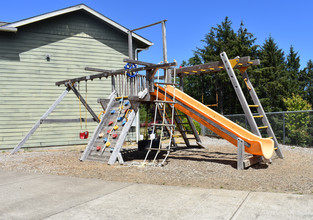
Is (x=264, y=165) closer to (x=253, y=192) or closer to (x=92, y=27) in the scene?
(x=253, y=192)

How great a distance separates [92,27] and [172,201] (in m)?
12.1

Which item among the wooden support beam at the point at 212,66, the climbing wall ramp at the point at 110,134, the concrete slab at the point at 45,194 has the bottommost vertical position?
the concrete slab at the point at 45,194

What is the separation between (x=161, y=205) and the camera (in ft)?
12.9

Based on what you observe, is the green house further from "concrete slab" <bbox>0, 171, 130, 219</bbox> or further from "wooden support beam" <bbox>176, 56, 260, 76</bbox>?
"concrete slab" <bbox>0, 171, 130, 219</bbox>

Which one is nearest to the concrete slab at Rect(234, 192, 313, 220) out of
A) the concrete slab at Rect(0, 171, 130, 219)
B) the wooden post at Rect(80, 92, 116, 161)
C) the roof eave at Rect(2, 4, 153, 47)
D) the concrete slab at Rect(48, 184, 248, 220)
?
the concrete slab at Rect(48, 184, 248, 220)

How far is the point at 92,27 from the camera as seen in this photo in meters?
14.4

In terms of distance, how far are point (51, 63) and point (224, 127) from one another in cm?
937

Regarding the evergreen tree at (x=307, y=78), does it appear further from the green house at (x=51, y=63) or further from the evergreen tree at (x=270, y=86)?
the green house at (x=51, y=63)

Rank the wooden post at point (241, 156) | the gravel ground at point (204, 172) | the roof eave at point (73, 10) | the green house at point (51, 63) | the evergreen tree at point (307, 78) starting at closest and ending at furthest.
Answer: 1. the gravel ground at point (204, 172)
2. the wooden post at point (241, 156)
3. the roof eave at point (73, 10)
4. the green house at point (51, 63)
5. the evergreen tree at point (307, 78)

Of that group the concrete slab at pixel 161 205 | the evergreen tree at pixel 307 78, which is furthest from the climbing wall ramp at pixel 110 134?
the evergreen tree at pixel 307 78

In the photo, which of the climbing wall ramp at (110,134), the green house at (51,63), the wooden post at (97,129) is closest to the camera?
the climbing wall ramp at (110,134)

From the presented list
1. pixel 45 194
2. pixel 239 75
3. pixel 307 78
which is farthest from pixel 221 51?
pixel 45 194

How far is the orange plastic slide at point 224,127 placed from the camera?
22.0 ft

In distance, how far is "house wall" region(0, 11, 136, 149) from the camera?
12493 mm
